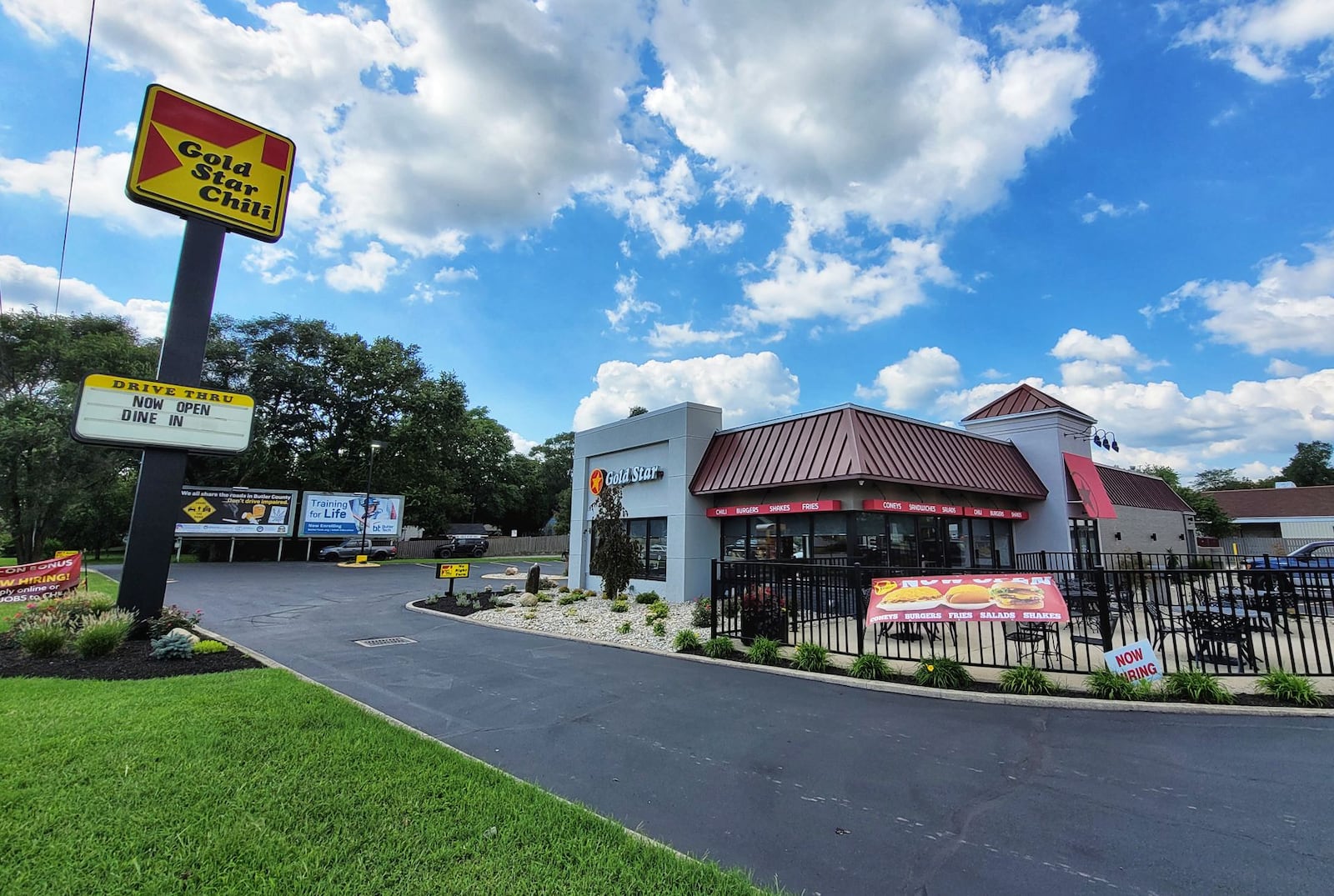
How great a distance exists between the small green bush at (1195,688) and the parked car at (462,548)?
42.5 m

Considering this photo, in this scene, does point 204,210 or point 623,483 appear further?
point 623,483

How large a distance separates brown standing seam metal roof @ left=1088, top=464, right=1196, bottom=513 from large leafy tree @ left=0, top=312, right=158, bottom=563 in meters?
45.4

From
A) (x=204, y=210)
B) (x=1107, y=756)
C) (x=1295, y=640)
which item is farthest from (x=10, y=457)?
(x=1295, y=640)

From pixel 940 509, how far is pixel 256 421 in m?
42.1

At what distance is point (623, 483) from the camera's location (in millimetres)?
18719

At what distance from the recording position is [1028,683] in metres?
6.94

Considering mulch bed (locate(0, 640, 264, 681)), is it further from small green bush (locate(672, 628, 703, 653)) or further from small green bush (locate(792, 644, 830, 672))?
small green bush (locate(792, 644, 830, 672))

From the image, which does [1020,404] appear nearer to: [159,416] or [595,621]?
[595,621]

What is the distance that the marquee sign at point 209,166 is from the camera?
984cm

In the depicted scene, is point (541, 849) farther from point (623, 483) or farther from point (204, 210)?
point (623, 483)

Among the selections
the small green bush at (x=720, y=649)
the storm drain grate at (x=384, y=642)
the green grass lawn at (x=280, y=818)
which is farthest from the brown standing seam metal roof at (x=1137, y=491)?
the green grass lawn at (x=280, y=818)

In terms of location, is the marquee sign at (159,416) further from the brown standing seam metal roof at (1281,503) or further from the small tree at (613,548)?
the brown standing seam metal roof at (1281,503)

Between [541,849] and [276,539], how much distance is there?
43.4 meters

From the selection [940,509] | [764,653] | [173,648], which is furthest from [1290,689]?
[173,648]
